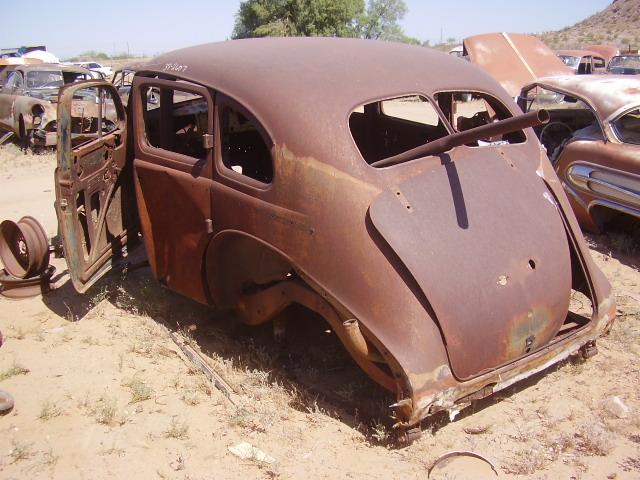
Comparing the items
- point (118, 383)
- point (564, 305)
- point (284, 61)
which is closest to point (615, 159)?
point (564, 305)

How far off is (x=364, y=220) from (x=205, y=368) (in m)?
1.54

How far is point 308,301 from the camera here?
3.54 m

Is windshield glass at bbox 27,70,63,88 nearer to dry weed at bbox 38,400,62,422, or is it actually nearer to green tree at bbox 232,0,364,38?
dry weed at bbox 38,400,62,422

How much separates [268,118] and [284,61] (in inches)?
20.7

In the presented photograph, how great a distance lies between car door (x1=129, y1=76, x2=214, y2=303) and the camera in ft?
13.1

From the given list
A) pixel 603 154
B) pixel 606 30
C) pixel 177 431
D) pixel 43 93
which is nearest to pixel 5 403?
pixel 177 431

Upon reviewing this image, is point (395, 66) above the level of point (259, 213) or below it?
above

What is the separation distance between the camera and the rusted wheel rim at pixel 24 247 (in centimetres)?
520

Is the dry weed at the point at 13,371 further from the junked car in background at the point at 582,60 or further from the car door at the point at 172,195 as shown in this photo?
the junked car in background at the point at 582,60

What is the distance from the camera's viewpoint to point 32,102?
11.8 metres

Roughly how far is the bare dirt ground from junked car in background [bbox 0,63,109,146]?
7.88 metres

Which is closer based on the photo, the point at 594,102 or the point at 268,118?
the point at 268,118

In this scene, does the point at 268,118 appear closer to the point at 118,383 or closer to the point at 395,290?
the point at 395,290

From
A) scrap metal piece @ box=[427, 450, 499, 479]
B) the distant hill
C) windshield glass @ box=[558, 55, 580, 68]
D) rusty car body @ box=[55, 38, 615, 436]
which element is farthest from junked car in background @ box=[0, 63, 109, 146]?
the distant hill
